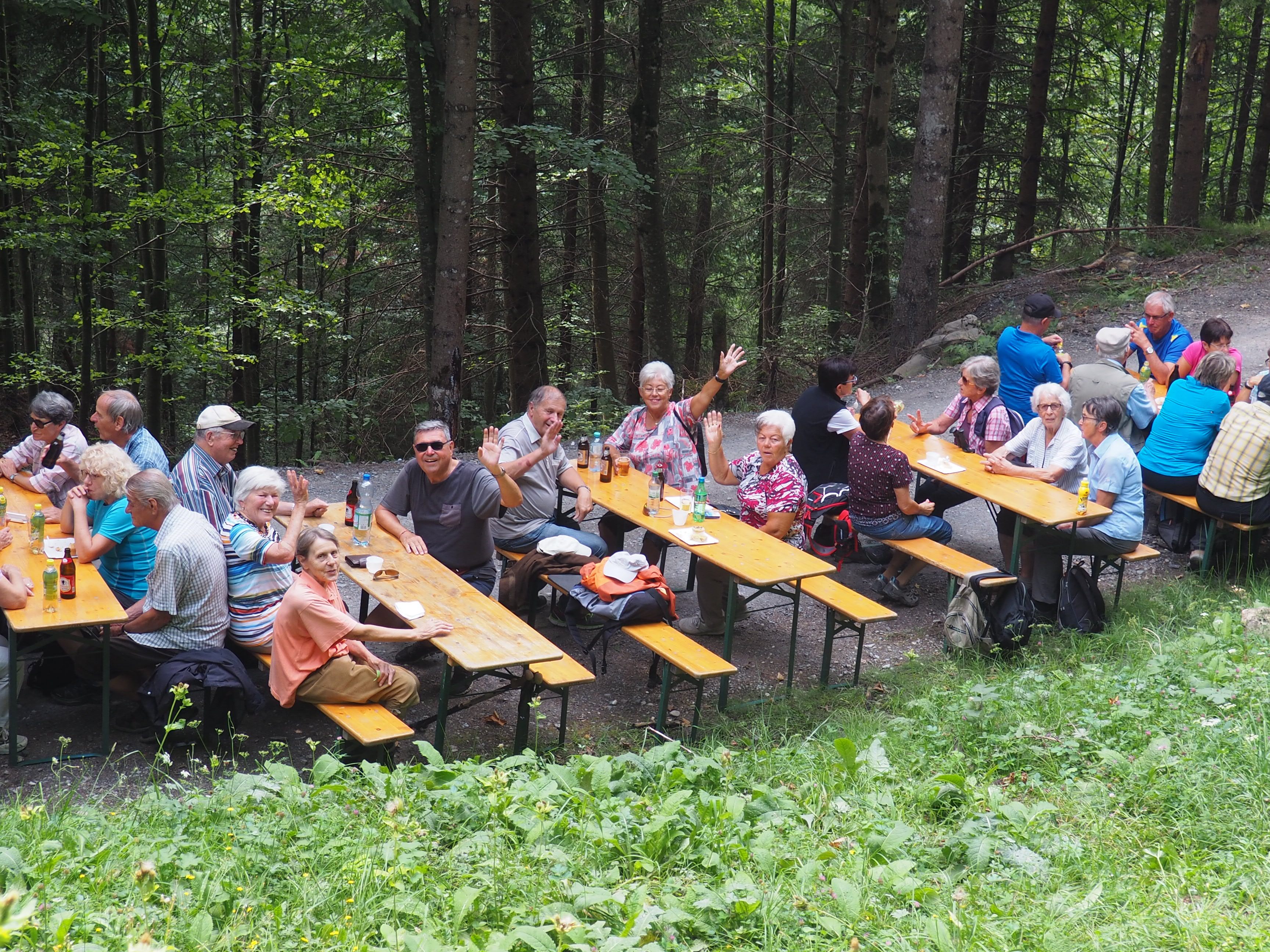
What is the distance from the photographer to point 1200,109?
16031 mm

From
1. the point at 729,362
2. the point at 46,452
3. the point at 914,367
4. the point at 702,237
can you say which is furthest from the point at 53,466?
the point at 702,237

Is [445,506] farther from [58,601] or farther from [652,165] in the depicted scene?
[652,165]

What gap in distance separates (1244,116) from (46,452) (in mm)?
24278

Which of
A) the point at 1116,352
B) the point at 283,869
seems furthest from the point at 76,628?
the point at 1116,352

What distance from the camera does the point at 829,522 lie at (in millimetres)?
7500

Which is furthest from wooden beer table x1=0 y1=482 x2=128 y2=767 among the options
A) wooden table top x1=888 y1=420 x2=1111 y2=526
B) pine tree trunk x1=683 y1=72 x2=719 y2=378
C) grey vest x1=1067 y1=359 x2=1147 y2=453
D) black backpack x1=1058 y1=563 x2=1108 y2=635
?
pine tree trunk x1=683 y1=72 x2=719 y2=378

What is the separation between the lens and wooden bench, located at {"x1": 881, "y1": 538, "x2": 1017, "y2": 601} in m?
7.07

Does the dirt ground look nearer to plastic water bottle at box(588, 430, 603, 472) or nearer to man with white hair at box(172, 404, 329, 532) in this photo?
man with white hair at box(172, 404, 329, 532)

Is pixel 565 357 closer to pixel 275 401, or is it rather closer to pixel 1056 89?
pixel 275 401

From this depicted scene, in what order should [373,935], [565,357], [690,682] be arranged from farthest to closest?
[565,357]
[690,682]
[373,935]

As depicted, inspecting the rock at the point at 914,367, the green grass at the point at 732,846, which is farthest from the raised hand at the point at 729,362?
the rock at the point at 914,367

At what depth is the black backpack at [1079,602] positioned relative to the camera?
6.89 meters

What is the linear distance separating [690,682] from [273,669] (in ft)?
8.53

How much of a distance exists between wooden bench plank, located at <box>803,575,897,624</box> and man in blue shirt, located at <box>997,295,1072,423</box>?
275 centimetres
